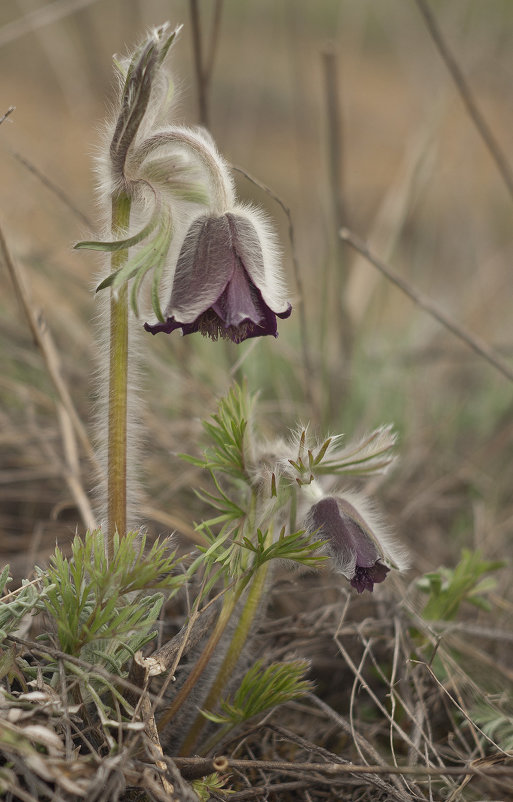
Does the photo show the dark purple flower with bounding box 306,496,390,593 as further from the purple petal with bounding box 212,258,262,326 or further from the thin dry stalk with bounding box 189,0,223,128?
the thin dry stalk with bounding box 189,0,223,128

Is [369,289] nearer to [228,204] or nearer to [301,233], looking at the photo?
[301,233]

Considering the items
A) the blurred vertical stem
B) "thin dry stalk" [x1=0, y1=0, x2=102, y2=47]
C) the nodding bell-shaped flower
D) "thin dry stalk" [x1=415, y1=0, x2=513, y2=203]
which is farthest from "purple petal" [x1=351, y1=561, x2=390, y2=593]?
"thin dry stalk" [x1=0, y1=0, x2=102, y2=47]

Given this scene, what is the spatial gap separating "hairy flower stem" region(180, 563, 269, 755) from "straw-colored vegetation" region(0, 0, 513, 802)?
0.6 inches

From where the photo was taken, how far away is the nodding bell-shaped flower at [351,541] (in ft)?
3.61

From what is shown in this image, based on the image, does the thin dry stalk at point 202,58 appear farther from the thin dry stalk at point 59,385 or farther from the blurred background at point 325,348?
the thin dry stalk at point 59,385

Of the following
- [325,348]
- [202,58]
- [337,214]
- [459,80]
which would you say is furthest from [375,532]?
[337,214]

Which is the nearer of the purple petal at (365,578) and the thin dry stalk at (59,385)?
the purple petal at (365,578)

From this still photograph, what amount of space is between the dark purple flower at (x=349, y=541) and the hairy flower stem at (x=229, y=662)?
0.37 ft

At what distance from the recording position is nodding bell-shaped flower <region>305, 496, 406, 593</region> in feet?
3.61

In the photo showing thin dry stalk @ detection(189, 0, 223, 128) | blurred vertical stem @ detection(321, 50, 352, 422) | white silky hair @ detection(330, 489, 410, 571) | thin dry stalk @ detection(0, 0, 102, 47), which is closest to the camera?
white silky hair @ detection(330, 489, 410, 571)

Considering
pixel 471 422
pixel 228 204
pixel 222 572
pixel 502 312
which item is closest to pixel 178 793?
pixel 222 572

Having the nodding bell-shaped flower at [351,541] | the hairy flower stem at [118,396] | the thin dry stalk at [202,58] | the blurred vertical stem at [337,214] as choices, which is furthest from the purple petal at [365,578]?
the thin dry stalk at [202,58]

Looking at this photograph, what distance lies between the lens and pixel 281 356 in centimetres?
247

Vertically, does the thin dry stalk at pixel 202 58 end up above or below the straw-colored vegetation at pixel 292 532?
above
